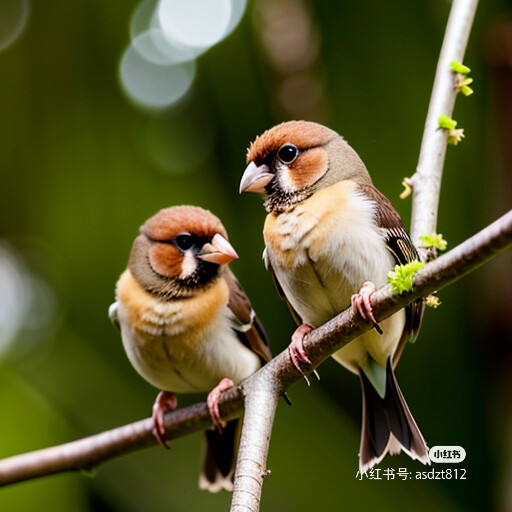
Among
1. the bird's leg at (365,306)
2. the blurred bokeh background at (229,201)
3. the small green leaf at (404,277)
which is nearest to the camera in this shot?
the small green leaf at (404,277)

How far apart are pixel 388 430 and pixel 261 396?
2.74ft

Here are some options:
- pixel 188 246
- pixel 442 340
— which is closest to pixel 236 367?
pixel 188 246

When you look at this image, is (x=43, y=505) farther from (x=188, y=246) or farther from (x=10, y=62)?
(x=10, y=62)

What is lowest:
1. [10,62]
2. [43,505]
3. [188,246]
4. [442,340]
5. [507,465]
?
[43,505]

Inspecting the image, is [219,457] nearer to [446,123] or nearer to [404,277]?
[446,123]

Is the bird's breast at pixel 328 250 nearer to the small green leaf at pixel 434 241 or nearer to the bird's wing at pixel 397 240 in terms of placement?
the bird's wing at pixel 397 240

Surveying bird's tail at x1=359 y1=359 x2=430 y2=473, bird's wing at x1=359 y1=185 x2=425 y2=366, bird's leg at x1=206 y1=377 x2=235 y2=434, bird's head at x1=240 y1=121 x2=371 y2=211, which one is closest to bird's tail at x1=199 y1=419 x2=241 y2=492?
bird's leg at x1=206 y1=377 x2=235 y2=434

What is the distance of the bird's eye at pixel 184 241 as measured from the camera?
10.2 feet

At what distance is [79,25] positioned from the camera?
477cm

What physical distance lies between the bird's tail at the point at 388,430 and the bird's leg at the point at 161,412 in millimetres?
663

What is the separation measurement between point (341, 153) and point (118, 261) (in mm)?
1752

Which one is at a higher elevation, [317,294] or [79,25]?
[79,25]

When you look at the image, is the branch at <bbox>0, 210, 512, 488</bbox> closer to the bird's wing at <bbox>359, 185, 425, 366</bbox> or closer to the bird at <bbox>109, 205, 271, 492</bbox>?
the bird at <bbox>109, 205, 271, 492</bbox>

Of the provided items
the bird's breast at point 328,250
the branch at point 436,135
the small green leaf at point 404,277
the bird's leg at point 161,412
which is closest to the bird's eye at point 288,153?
the bird's breast at point 328,250
